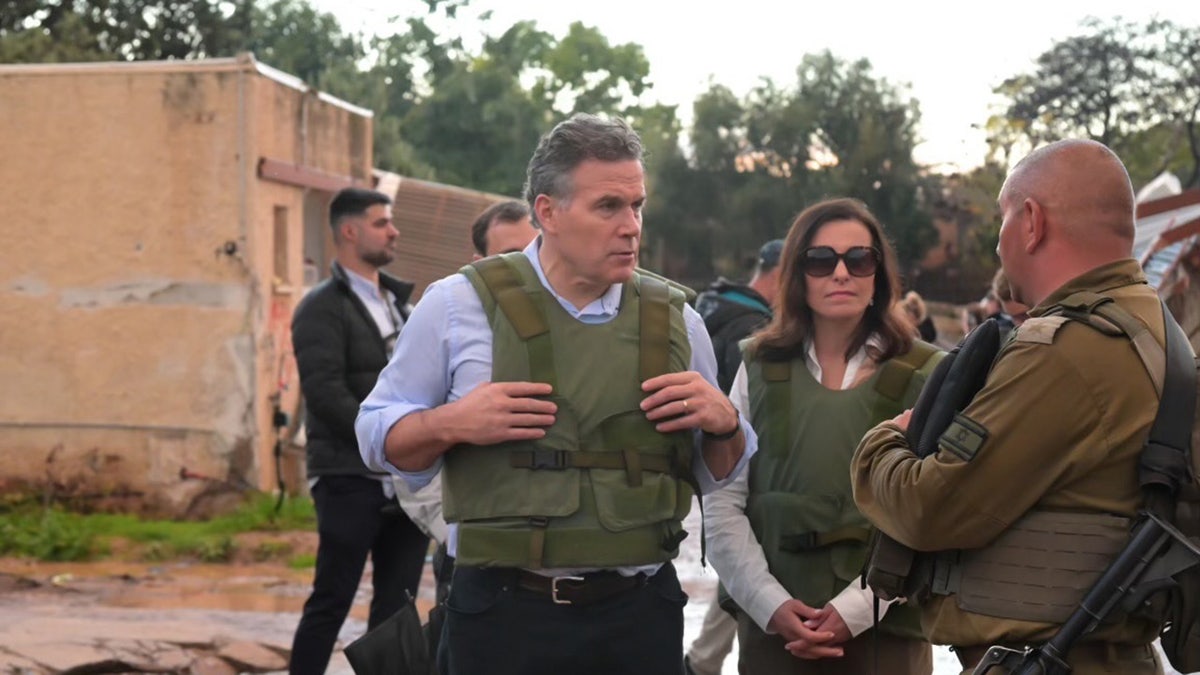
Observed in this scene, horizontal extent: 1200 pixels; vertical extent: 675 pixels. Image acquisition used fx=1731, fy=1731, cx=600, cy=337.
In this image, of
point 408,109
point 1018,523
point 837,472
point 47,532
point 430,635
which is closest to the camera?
point 1018,523

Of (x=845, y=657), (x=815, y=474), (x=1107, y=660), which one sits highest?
(x=815, y=474)

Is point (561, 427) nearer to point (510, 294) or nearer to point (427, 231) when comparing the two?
point (510, 294)

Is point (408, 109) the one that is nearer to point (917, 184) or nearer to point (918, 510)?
point (917, 184)

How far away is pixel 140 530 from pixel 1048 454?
32.8ft

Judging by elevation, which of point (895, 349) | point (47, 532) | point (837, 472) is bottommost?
point (47, 532)

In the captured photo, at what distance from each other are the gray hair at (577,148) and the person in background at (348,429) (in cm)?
295

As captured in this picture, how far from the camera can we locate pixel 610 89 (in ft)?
254

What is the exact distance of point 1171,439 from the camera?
317 cm

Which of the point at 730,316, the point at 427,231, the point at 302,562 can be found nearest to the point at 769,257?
the point at 730,316

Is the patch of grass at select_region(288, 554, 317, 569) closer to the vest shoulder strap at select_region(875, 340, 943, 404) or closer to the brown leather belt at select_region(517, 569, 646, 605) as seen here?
the vest shoulder strap at select_region(875, 340, 943, 404)

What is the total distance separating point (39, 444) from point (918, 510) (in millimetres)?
10814

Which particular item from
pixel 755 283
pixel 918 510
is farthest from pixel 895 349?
pixel 755 283

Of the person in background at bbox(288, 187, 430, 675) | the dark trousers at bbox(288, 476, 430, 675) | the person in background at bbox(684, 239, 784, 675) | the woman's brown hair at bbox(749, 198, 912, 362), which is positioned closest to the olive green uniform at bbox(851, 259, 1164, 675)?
the woman's brown hair at bbox(749, 198, 912, 362)

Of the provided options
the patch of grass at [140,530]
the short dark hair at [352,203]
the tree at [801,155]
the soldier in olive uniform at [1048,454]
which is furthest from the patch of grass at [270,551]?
the tree at [801,155]
